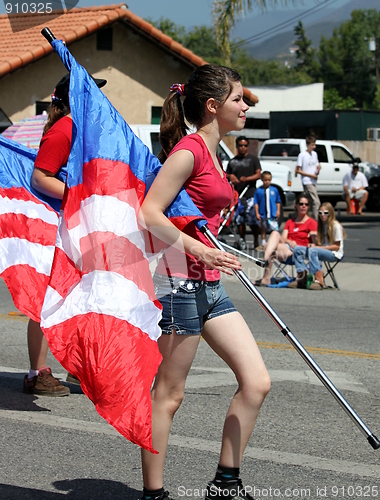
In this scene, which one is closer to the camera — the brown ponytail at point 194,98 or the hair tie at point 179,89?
the brown ponytail at point 194,98

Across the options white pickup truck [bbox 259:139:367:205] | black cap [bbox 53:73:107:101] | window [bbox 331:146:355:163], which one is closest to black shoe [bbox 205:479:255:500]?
black cap [bbox 53:73:107:101]

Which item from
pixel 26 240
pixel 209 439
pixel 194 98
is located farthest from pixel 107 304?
pixel 26 240

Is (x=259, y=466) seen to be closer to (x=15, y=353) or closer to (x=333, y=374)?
(x=333, y=374)

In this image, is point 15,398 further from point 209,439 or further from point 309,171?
point 309,171

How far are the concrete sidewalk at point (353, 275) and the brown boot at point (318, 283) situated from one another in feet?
1.21

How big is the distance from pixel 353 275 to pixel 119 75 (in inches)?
469

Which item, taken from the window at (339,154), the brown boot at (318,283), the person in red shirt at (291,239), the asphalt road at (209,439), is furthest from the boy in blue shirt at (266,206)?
the window at (339,154)

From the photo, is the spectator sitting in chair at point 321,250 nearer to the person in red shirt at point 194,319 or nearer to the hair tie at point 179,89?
the hair tie at point 179,89

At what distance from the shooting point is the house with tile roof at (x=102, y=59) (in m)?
21.4

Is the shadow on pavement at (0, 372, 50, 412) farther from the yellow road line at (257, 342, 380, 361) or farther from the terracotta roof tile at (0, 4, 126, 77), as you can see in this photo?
the terracotta roof tile at (0, 4, 126, 77)

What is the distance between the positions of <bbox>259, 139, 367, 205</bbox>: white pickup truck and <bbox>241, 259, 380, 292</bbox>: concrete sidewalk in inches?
484

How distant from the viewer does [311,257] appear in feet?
Answer: 39.7

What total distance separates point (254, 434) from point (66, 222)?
1875 mm

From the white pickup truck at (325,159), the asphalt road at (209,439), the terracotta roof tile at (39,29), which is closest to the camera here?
the asphalt road at (209,439)
